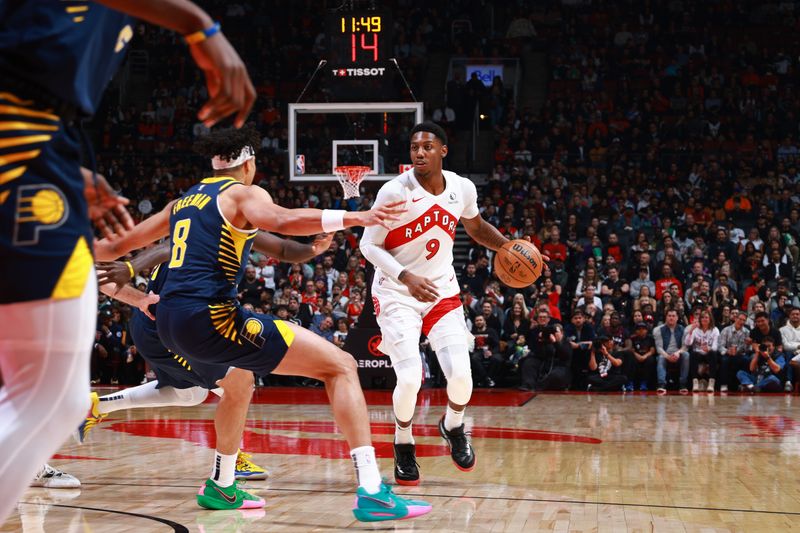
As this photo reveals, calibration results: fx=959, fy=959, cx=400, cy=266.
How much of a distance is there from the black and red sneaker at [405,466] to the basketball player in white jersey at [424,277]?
0.02 meters

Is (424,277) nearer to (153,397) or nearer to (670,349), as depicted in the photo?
(153,397)

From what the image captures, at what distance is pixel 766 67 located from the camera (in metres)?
23.0

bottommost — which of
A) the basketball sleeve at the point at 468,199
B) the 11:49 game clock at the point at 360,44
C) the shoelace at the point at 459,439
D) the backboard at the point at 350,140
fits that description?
the shoelace at the point at 459,439

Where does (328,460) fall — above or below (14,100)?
below

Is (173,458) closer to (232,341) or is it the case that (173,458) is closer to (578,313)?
(232,341)

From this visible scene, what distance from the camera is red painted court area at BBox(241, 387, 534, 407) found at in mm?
11916

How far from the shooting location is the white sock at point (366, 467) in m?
4.54

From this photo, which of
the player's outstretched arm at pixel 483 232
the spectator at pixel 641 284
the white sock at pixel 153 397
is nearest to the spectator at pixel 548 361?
the spectator at pixel 641 284

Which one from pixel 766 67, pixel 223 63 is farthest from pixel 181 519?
pixel 766 67

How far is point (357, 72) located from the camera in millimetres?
13703

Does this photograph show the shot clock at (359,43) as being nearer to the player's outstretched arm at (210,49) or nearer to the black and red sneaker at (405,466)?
the black and red sneaker at (405,466)

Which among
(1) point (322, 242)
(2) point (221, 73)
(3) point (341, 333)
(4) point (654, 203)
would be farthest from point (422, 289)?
(4) point (654, 203)

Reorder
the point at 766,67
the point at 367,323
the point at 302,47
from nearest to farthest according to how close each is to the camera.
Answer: the point at 367,323, the point at 766,67, the point at 302,47

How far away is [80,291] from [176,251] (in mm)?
2609
